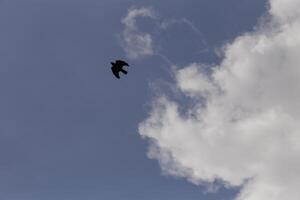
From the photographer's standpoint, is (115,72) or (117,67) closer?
(117,67)

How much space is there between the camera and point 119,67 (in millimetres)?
34188

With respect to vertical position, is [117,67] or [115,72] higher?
[117,67]
